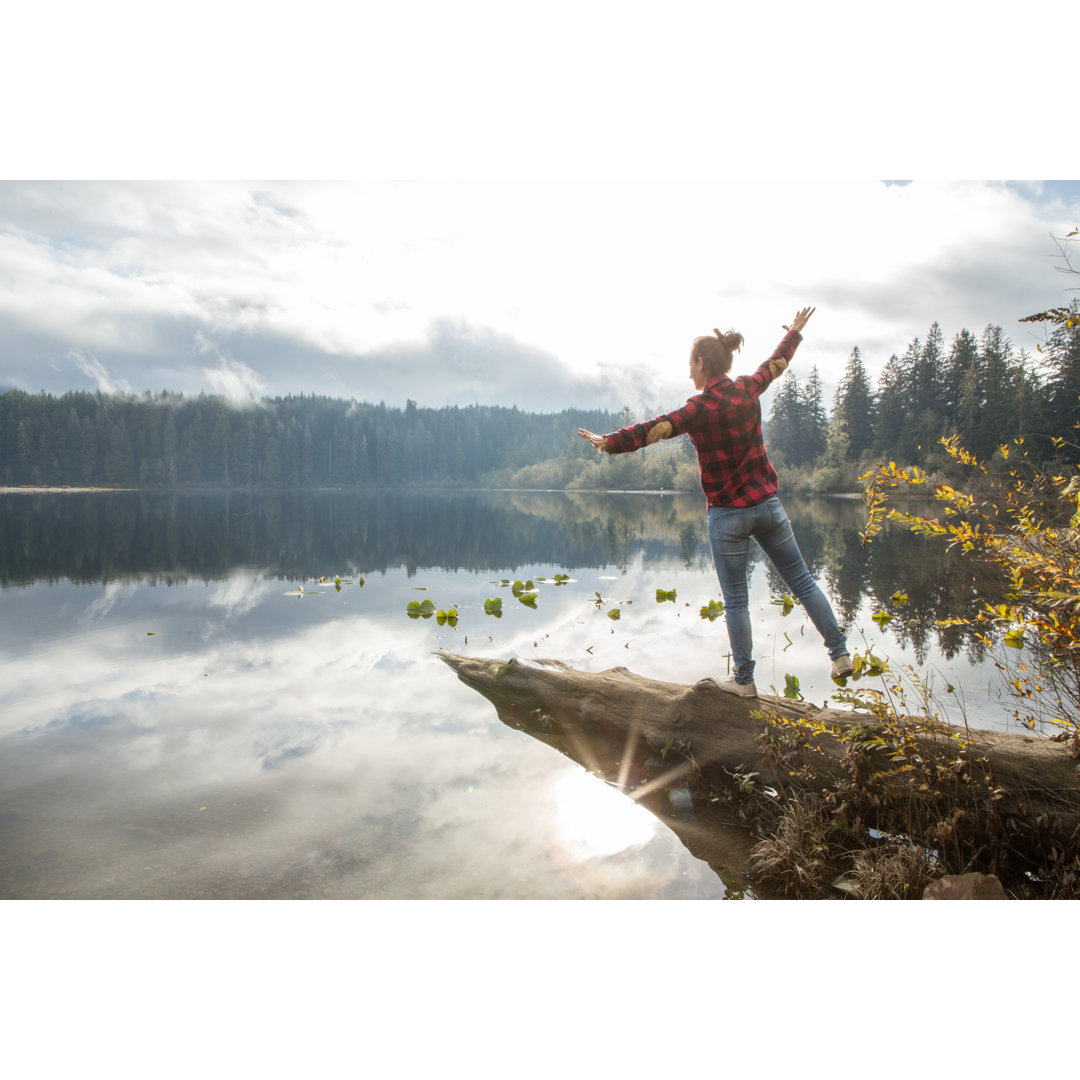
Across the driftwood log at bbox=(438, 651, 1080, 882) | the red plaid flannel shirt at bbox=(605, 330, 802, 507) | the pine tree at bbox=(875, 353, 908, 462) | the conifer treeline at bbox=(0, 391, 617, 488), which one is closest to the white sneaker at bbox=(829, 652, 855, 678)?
the driftwood log at bbox=(438, 651, 1080, 882)

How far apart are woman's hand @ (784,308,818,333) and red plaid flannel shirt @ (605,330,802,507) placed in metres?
0.07

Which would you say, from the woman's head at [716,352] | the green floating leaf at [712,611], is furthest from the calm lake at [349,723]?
the woman's head at [716,352]

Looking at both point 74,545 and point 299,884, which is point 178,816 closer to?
point 299,884

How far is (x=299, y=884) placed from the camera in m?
3.20

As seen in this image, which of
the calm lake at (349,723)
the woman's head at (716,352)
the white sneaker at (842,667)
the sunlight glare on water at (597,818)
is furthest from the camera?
the white sneaker at (842,667)

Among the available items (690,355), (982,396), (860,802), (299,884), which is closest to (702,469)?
(690,355)

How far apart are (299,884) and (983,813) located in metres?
3.31

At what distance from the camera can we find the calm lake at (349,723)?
335 cm

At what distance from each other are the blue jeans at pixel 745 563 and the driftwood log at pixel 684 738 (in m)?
0.38

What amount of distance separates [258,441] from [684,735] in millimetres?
109779

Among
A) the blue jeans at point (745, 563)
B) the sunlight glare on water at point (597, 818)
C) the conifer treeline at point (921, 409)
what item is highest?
the conifer treeline at point (921, 409)

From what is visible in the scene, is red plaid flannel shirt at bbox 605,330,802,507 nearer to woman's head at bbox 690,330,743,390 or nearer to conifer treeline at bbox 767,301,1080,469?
woman's head at bbox 690,330,743,390

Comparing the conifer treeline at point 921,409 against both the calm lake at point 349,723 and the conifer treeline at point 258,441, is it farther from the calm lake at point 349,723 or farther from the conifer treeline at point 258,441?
the conifer treeline at point 258,441

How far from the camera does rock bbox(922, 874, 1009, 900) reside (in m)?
2.84
